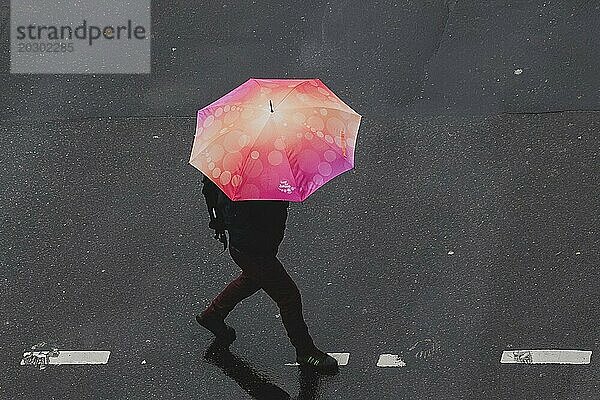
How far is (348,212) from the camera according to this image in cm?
750

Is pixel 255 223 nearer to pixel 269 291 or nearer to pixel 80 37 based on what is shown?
pixel 269 291

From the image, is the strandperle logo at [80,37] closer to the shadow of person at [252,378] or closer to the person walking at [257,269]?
the person walking at [257,269]

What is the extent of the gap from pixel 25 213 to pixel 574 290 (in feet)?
13.3

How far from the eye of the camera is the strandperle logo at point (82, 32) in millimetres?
9258

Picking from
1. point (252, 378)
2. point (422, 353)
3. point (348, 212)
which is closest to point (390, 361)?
point (422, 353)

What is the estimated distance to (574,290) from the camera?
6820 mm

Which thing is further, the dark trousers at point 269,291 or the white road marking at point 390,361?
the white road marking at point 390,361

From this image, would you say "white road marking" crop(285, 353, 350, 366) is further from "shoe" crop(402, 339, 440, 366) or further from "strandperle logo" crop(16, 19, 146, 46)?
"strandperle logo" crop(16, 19, 146, 46)

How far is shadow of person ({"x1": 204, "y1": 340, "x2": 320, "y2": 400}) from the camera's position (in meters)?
6.37

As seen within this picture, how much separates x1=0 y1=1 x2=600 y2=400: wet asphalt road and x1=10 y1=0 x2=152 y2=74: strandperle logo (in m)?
0.16

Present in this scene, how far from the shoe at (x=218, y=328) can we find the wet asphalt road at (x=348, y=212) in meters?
0.11

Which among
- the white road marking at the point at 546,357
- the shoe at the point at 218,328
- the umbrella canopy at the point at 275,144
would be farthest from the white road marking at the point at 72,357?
the white road marking at the point at 546,357

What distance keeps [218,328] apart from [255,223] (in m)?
1.21

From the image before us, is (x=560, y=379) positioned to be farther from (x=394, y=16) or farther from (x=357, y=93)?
(x=394, y=16)
